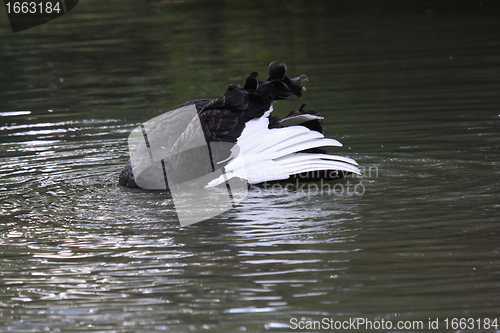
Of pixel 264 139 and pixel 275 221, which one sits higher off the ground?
pixel 264 139

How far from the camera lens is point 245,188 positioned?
20.7ft

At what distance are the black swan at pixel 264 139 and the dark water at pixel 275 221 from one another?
0.74 ft

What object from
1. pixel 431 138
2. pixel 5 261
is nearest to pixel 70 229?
pixel 5 261

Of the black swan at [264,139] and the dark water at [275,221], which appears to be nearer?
the dark water at [275,221]

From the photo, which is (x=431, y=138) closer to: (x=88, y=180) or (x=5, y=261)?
(x=88, y=180)

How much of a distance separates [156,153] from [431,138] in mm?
3041

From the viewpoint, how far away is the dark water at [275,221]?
4152mm

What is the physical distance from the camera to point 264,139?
6.31 metres

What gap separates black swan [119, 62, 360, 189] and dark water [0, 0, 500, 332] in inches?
8.9

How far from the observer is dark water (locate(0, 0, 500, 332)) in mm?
4152

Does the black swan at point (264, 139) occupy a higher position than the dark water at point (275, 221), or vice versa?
the black swan at point (264, 139)

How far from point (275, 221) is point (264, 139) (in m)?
1.09

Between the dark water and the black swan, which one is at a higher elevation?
the black swan

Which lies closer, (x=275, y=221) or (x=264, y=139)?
(x=275, y=221)
